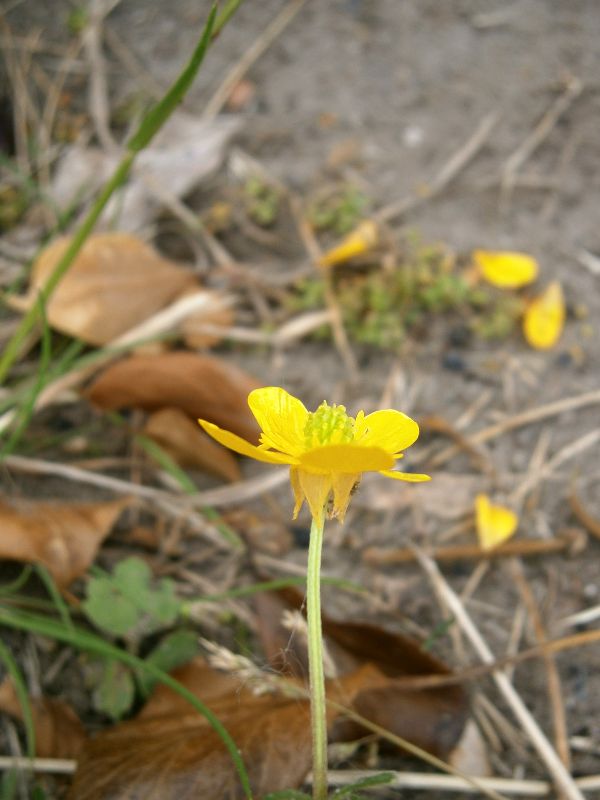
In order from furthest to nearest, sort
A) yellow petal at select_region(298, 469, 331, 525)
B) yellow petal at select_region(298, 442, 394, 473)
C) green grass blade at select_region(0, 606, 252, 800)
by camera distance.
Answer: green grass blade at select_region(0, 606, 252, 800) < yellow petal at select_region(298, 469, 331, 525) < yellow petal at select_region(298, 442, 394, 473)

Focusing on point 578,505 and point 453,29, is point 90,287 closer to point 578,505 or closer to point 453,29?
point 578,505

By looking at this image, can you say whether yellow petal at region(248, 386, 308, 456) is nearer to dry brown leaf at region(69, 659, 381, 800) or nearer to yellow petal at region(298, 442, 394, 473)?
yellow petal at region(298, 442, 394, 473)

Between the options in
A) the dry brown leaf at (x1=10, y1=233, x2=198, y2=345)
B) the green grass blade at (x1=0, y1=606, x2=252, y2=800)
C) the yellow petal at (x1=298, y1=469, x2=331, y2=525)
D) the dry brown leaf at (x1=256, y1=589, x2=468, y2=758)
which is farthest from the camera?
the dry brown leaf at (x1=10, y1=233, x2=198, y2=345)

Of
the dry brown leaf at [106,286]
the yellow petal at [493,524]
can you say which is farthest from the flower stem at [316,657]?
the dry brown leaf at [106,286]

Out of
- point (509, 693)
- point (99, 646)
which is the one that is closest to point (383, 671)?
point (509, 693)

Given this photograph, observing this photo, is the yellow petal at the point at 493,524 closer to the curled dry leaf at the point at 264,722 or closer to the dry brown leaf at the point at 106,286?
the curled dry leaf at the point at 264,722

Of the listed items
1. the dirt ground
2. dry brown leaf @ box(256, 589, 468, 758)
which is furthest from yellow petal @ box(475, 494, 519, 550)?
dry brown leaf @ box(256, 589, 468, 758)
